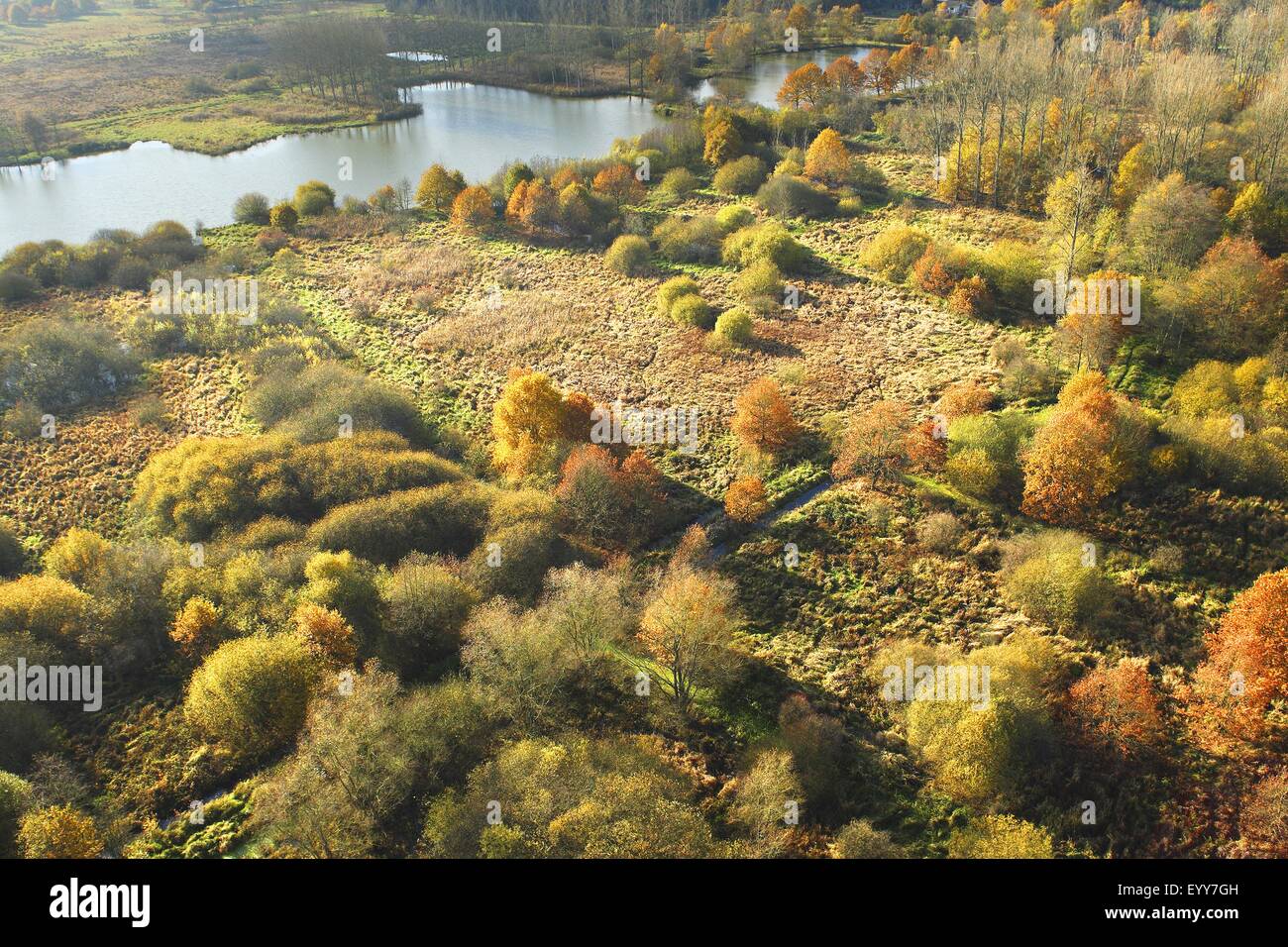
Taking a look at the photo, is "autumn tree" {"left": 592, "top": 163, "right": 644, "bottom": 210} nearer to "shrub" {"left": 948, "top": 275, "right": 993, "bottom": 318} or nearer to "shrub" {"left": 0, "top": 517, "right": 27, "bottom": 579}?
"shrub" {"left": 948, "top": 275, "right": 993, "bottom": 318}

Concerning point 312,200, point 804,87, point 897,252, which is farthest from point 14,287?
point 804,87

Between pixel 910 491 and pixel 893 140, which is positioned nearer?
pixel 910 491

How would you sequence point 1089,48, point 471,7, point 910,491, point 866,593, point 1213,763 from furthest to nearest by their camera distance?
point 471,7
point 1089,48
point 910,491
point 866,593
point 1213,763

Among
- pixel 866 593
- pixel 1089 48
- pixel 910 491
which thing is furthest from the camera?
pixel 1089 48

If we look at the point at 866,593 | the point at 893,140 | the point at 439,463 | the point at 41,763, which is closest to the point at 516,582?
the point at 439,463

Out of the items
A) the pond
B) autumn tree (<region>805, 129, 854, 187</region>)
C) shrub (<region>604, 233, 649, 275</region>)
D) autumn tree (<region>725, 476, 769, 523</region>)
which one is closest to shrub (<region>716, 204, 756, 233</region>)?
shrub (<region>604, 233, 649, 275</region>)

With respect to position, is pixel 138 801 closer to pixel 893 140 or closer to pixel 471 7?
pixel 893 140

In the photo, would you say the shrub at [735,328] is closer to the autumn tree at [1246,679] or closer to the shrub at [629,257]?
the shrub at [629,257]
